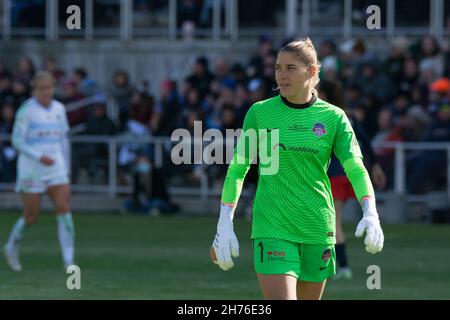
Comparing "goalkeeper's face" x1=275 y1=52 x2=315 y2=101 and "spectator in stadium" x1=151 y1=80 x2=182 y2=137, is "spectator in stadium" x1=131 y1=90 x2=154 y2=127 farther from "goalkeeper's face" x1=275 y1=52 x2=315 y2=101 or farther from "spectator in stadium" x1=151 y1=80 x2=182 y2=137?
"goalkeeper's face" x1=275 y1=52 x2=315 y2=101

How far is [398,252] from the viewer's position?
19.2m

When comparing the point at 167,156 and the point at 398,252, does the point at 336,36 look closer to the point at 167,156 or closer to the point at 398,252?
the point at 167,156

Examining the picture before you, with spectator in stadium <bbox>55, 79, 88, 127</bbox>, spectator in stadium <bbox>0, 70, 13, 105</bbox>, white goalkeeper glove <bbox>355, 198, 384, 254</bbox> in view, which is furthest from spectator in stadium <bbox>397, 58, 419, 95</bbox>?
white goalkeeper glove <bbox>355, 198, 384, 254</bbox>

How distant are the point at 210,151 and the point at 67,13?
7361mm

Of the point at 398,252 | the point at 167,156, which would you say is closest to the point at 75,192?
the point at 167,156

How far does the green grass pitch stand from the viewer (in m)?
14.5

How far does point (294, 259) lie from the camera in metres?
8.93

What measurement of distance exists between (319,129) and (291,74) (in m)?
0.41

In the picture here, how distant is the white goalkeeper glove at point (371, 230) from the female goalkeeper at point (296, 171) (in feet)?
0.60

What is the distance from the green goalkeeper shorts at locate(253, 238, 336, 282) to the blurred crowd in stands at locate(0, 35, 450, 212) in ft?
47.6

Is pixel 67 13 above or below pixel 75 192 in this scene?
above

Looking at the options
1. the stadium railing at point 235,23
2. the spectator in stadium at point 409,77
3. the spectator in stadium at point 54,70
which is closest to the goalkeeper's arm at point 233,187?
the spectator in stadium at point 409,77

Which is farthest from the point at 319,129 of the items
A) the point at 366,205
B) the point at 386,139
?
the point at 386,139
